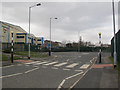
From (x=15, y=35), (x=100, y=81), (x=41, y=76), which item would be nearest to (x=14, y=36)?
(x=15, y=35)

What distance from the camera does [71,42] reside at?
101 m

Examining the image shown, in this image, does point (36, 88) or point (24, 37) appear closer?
point (36, 88)

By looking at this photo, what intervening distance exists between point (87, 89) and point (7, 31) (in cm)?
5686

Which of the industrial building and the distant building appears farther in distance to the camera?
the distant building

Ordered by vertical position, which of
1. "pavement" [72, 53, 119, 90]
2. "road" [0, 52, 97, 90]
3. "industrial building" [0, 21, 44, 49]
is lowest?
"road" [0, 52, 97, 90]

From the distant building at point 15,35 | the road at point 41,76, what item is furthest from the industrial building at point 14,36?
the road at point 41,76

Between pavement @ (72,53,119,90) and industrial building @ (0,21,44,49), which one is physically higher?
industrial building @ (0,21,44,49)

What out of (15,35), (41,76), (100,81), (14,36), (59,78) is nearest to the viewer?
(100,81)

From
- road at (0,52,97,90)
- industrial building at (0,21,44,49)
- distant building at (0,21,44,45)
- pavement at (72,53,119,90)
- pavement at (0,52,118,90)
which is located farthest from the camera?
distant building at (0,21,44,45)

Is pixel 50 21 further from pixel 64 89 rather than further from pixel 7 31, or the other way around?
pixel 7 31

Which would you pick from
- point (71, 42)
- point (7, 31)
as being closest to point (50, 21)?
point (7, 31)

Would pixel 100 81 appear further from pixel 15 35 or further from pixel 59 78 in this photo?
pixel 15 35

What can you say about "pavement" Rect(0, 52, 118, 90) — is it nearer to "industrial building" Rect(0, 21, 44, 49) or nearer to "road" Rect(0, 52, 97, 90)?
"road" Rect(0, 52, 97, 90)

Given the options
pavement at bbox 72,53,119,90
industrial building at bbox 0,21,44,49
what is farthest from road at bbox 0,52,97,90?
industrial building at bbox 0,21,44,49
